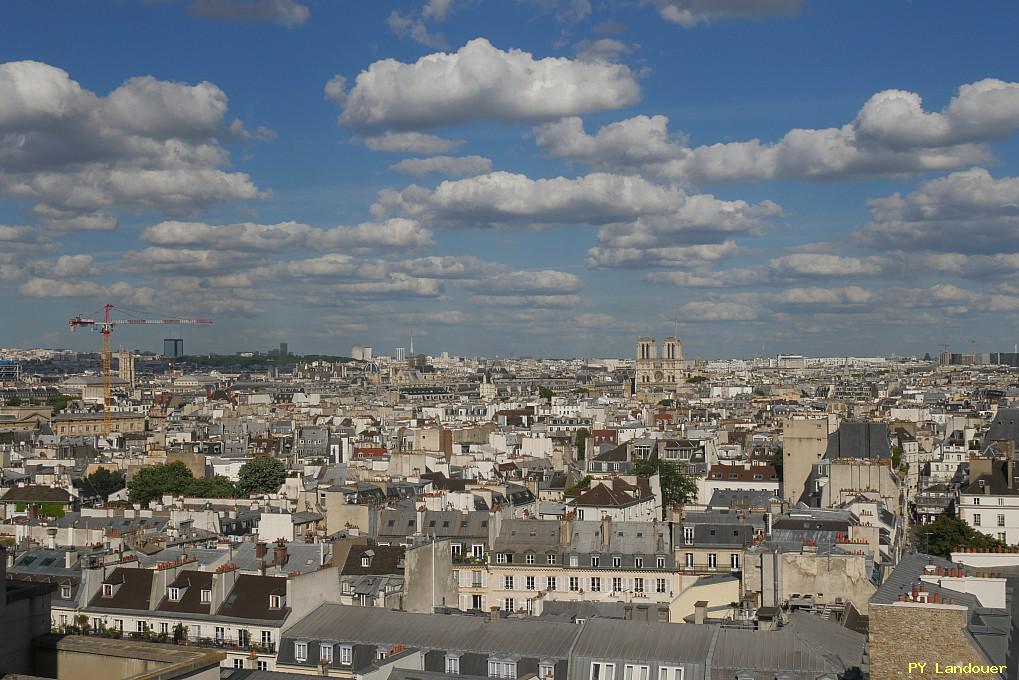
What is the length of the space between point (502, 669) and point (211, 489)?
1990 inches

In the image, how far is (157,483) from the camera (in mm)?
74688

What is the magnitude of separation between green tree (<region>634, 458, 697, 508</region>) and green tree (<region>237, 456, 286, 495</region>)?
70.4 ft

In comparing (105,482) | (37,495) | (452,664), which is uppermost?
(452,664)

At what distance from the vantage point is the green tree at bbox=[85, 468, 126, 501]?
7850 cm

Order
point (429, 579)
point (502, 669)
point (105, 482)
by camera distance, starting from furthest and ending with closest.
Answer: point (105, 482) → point (429, 579) → point (502, 669)

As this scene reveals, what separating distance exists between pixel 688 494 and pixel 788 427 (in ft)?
21.1

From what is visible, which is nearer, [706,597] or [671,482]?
[706,597]

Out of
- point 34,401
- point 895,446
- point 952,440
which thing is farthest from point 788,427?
point 34,401

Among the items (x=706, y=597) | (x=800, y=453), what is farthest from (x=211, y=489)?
(x=706, y=597)

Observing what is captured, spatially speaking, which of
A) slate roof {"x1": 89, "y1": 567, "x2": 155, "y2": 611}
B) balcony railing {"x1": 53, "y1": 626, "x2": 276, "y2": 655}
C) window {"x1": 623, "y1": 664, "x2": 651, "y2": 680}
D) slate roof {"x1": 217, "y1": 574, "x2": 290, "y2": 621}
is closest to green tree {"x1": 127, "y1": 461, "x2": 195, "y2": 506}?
slate roof {"x1": 89, "y1": 567, "x2": 155, "y2": 611}

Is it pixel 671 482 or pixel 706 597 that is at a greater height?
pixel 706 597

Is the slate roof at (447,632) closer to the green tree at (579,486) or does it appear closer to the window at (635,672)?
the window at (635,672)

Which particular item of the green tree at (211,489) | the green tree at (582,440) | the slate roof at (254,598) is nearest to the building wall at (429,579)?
the slate roof at (254,598)

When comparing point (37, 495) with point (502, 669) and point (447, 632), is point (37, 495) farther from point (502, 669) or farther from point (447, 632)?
point (502, 669)
